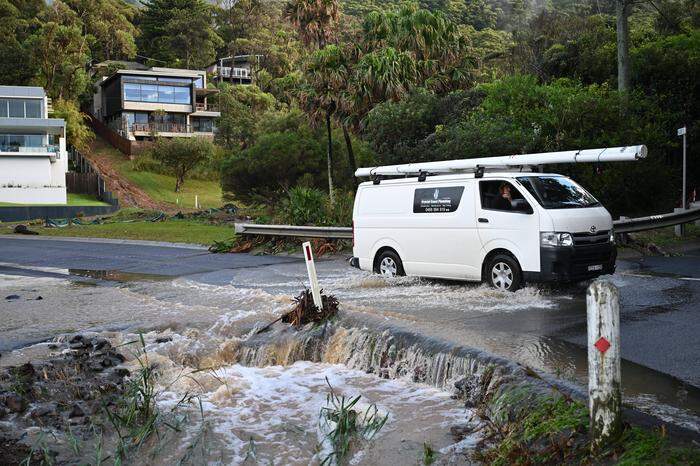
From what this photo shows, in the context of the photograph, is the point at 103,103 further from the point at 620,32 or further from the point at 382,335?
the point at 382,335

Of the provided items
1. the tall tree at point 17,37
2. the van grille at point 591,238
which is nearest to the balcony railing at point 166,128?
the tall tree at point 17,37

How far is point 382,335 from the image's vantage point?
339 inches

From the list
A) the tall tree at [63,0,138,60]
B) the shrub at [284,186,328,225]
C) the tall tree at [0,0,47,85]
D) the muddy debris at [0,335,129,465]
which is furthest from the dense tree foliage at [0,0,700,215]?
the tall tree at [63,0,138,60]

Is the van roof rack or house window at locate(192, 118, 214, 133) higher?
house window at locate(192, 118, 214, 133)

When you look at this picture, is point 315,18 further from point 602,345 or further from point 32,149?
point 602,345

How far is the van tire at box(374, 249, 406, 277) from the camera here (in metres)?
14.1

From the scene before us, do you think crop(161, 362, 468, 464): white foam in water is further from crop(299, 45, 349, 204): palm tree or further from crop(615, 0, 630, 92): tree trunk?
crop(299, 45, 349, 204): palm tree

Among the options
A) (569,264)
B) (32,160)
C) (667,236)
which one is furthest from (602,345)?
(32,160)

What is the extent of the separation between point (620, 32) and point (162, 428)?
87.4 feet

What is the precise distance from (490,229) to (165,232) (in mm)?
21079

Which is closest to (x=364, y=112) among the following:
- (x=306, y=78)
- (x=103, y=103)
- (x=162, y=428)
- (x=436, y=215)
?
(x=306, y=78)

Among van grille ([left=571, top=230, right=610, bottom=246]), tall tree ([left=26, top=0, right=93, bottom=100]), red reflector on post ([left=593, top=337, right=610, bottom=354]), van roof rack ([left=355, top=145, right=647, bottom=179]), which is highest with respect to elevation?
tall tree ([left=26, top=0, right=93, bottom=100])

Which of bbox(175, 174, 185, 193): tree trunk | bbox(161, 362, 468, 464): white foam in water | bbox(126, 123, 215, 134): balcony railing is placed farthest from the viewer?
bbox(126, 123, 215, 134): balcony railing

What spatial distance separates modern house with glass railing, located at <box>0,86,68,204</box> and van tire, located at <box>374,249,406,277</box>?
49166 millimetres
